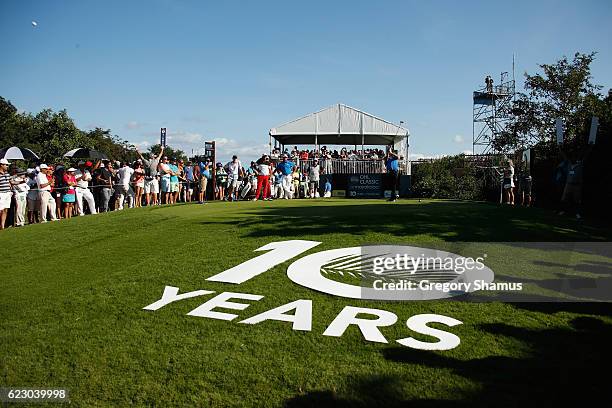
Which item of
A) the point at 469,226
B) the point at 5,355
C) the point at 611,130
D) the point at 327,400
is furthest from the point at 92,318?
the point at 611,130

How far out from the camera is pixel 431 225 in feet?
33.3

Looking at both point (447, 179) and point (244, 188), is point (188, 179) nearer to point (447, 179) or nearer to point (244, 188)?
point (244, 188)

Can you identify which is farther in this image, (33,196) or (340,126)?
(340,126)

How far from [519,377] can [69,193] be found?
16360mm

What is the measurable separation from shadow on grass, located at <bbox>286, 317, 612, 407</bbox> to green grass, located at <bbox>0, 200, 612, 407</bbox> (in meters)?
0.02

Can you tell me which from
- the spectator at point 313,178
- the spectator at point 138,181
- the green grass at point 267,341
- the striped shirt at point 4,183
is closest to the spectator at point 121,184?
the spectator at point 138,181

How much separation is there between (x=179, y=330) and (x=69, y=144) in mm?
56493

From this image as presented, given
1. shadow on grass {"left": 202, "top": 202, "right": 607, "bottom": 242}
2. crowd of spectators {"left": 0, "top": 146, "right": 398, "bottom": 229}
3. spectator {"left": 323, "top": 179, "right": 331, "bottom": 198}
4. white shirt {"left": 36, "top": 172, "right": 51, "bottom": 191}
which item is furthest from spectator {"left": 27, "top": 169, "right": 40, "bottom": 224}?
spectator {"left": 323, "top": 179, "right": 331, "bottom": 198}

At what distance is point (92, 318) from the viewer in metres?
6.20

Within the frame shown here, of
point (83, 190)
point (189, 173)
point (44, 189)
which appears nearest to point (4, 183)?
point (44, 189)

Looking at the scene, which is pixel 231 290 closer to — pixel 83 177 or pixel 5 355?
pixel 5 355

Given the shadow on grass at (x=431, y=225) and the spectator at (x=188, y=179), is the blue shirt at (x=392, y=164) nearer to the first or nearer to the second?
the shadow on grass at (x=431, y=225)

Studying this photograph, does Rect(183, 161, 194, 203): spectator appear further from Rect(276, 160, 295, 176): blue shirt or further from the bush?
the bush

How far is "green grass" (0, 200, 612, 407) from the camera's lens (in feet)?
14.6
